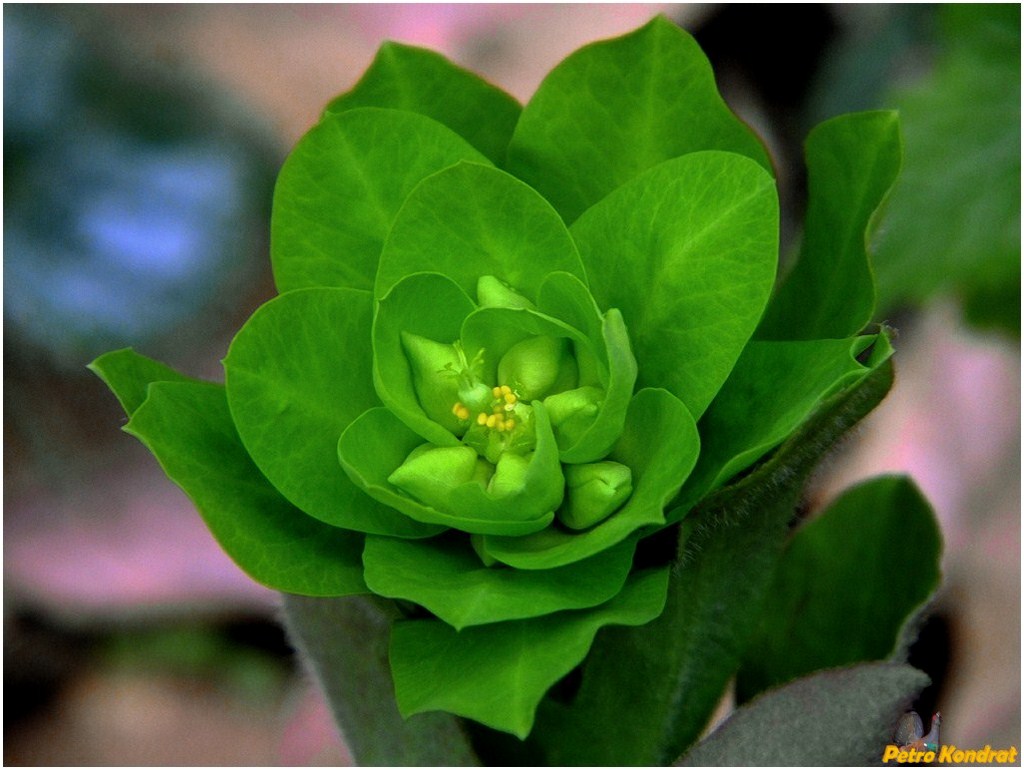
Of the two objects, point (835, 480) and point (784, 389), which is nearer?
point (784, 389)

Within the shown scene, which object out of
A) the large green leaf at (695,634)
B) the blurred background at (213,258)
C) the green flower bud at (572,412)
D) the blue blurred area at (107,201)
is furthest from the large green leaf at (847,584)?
the blue blurred area at (107,201)

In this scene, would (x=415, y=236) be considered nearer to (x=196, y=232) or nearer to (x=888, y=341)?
(x=888, y=341)

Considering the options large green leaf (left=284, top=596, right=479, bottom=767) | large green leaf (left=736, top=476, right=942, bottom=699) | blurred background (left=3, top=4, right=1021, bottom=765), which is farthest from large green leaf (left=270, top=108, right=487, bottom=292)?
blurred background (left=3, top=4, right=1021, bottom=765)

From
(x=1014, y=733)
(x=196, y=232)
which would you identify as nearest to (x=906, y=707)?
(x=1014, y=733)

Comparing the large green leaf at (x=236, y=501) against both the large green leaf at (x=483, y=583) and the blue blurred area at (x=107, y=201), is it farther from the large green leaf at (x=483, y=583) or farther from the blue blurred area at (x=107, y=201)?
the blue blurred area at (x=107, y=201)

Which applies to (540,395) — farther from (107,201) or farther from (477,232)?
(107,201)

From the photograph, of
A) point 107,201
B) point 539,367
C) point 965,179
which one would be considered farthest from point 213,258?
point 539,367

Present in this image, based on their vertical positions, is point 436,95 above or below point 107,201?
above
